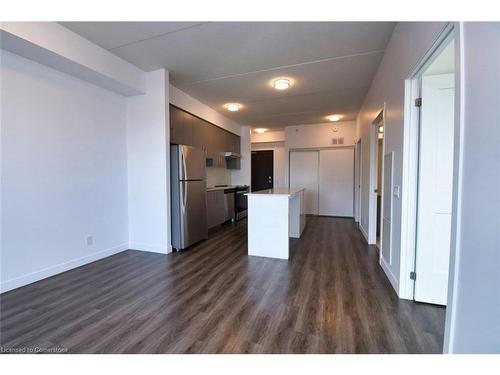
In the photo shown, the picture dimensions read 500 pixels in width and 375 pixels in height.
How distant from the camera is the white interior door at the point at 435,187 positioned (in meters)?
A: 1.84

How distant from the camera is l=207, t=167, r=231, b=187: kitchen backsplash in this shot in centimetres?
554

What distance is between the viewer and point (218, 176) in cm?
591

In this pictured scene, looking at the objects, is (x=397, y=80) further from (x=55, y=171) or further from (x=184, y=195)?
(x=55, y=171)

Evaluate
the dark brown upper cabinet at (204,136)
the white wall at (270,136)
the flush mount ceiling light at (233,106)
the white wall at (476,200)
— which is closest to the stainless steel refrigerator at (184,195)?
the dark brown upper cabinet at (204,136)

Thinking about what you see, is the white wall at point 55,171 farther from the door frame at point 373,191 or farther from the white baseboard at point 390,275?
the door frame at point 373,191

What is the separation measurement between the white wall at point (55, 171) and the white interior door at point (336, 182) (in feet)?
16.4

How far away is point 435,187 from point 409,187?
18 cm

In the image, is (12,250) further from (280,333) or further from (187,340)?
(280,333)

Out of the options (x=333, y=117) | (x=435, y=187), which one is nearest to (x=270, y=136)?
(x=333, y=117)

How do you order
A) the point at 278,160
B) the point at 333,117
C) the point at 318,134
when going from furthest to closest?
the point at 278,160 → the point at 318,134 → the point at 333,117

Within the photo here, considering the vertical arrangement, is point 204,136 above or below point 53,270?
above

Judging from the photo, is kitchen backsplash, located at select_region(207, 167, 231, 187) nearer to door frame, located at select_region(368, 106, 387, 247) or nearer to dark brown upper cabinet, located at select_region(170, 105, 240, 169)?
dark brown upper cabinet, located at select_region(170, 105, 240, 169)
